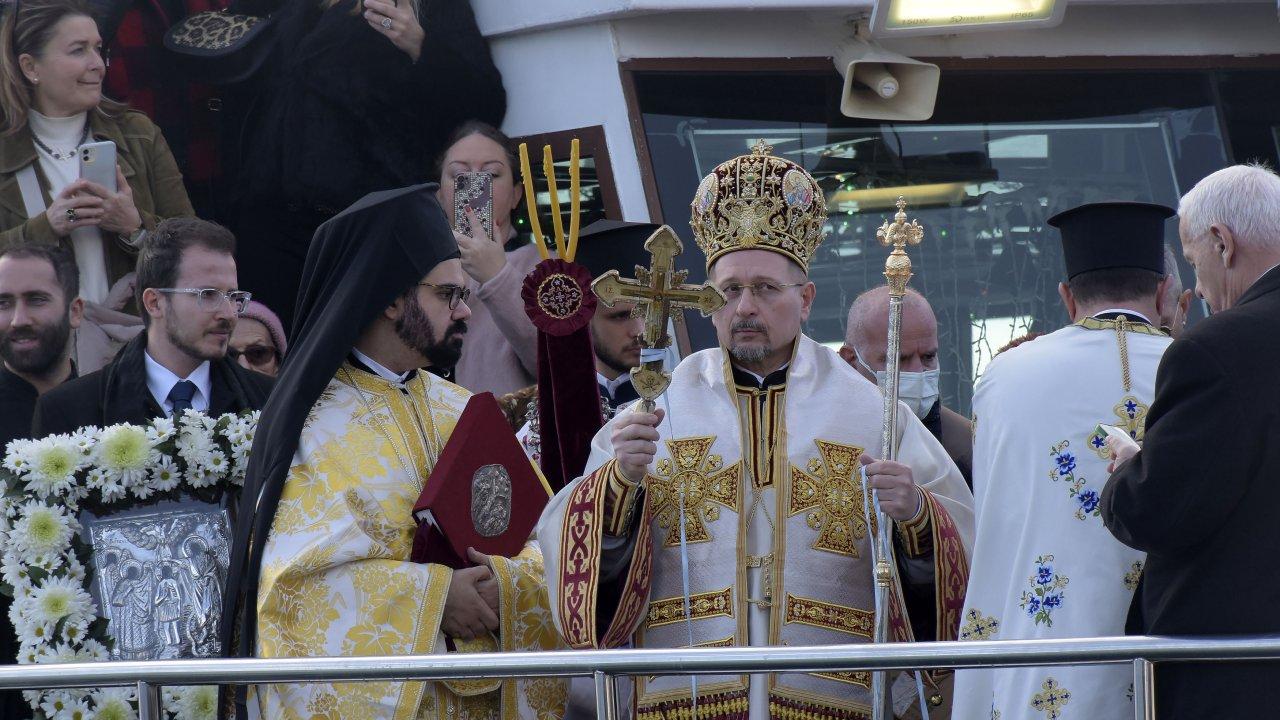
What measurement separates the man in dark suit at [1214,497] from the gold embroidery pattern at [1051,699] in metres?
0.46

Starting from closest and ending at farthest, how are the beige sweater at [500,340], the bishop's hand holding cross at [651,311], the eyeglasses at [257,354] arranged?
1. the bishop's hand holding cross at [651,311]
2. the beige sweater at [500,340]
3. the eyeglasses at [257,354]

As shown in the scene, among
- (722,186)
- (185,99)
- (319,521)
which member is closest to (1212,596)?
(722,186)

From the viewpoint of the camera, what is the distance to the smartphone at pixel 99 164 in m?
6.89

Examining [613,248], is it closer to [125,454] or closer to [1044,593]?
[125,454]

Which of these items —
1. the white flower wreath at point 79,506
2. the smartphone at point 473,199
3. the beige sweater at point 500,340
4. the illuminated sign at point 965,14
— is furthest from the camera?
the illuminated sign at point 965,14

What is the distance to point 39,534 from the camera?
14.9 feet

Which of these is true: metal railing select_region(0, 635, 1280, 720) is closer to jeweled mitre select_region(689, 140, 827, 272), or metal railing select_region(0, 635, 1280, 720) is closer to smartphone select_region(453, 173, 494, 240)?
jeweled mitre select_region(689, 140, 827, 272)

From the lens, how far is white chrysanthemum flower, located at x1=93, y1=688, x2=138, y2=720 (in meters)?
4.49

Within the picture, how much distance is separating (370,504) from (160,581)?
602 millimetres

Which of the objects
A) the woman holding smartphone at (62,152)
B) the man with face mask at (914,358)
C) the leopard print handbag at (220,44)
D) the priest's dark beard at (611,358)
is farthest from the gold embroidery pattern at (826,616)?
the leopard print handbag at (220,44)

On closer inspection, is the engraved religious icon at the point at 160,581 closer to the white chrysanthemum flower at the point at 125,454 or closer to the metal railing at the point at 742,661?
the white chrysanthemum flower at the point at 125,454

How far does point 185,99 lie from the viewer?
295 inches

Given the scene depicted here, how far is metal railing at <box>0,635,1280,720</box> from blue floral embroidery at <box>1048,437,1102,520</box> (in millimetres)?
890

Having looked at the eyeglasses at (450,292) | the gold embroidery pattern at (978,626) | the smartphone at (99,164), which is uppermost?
the smartphone at (99,164)
